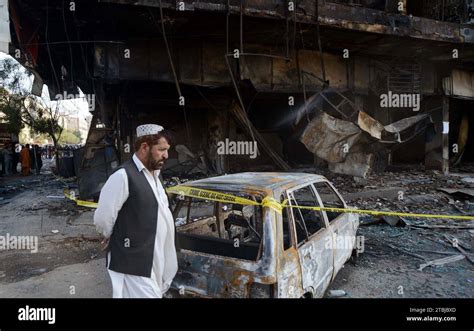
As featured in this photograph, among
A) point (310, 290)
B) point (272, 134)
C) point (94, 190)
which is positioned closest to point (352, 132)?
point (272, 134)

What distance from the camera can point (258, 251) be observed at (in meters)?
2.57

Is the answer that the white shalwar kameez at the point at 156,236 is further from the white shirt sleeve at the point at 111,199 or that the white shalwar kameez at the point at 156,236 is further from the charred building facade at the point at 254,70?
the charred building facade at the point at 254,70

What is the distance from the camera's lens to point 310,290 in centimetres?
287

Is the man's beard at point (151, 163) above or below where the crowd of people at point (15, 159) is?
above

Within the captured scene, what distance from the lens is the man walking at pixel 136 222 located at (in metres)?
2.20

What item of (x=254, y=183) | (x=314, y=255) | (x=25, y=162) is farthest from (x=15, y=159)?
(x=314, y=255)

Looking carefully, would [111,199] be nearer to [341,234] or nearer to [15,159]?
[341,234]

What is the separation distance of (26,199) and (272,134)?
8.07 m

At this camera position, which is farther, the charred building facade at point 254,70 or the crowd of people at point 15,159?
the crowd of people at point 15,159

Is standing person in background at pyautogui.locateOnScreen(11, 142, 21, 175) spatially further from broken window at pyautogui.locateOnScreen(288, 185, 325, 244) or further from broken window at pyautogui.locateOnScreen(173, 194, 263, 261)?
broken window at pyautogui.locateOnScreen(288, 185, 325, 244)

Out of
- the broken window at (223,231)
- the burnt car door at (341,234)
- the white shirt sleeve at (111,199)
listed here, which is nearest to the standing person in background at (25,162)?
the broken window at (223,231)

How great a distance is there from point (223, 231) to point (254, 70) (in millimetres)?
5500

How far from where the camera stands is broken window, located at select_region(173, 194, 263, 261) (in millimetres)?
3037

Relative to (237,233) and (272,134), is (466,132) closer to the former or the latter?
(272,134)
